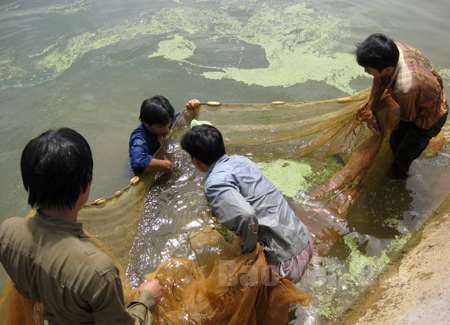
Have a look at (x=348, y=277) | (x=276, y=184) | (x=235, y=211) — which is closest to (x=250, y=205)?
(x=235, y=211)

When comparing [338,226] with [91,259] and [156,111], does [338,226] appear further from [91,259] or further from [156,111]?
[91,259]

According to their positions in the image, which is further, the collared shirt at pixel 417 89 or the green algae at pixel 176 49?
the green algae at pixel 176 49

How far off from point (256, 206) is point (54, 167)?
1.19m

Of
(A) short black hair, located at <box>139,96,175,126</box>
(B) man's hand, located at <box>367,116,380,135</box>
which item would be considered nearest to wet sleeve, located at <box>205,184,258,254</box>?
(A) short black hair, located at <box>139,96,175,126</box>

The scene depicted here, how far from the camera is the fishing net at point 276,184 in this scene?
1731 millimetres

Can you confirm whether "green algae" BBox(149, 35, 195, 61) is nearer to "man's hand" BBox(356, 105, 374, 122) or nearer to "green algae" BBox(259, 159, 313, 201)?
"green algae" BBox(259, 159, 313, 201)

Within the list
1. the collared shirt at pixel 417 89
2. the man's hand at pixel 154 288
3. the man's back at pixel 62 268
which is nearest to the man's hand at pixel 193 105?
the collared shirt at pixel 417 89

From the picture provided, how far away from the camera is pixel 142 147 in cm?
297

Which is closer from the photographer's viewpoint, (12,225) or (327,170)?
(12,225)

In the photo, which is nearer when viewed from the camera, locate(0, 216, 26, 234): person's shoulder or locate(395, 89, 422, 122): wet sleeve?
locate(0, 216, 26, 234): person's shoulder

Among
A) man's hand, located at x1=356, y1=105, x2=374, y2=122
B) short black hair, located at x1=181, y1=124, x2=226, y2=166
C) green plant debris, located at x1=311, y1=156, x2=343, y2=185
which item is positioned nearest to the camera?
short black hair, located at x1=181, y1=124, x2=226, y2=166

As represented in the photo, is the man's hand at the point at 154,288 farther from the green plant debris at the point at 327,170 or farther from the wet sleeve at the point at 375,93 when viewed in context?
the wet sleeve at the point at 375,93

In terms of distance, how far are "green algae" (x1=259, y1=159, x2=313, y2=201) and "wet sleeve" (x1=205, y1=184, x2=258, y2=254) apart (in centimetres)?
145

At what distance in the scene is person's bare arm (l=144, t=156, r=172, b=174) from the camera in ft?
9.41
